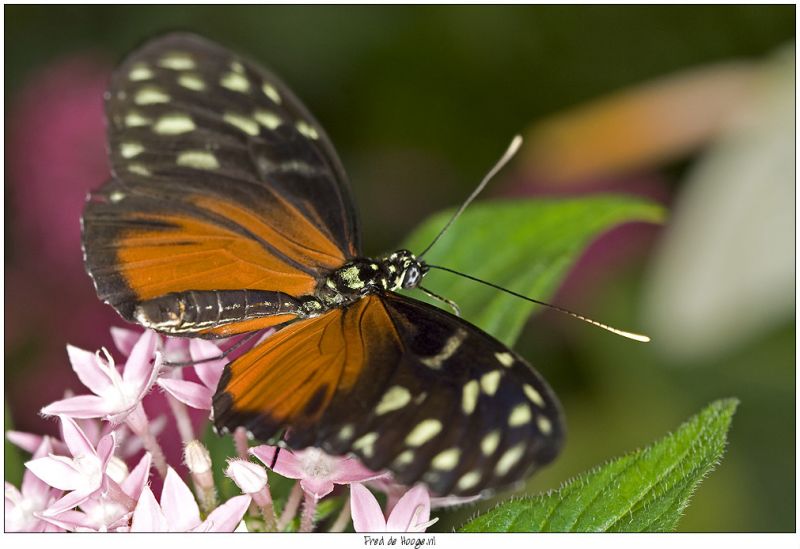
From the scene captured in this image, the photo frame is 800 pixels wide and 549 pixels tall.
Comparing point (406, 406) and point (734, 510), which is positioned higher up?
point (406, 406)

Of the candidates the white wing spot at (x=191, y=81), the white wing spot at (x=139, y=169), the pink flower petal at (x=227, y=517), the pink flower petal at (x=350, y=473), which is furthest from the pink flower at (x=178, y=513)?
the white wing spot at (x=191, y=81)

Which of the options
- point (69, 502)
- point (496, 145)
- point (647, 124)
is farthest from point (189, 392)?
point (496, 145)

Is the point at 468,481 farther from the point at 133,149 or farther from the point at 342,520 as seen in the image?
the point at 133,149

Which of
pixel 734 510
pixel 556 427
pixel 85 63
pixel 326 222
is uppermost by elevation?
pixel 85 63

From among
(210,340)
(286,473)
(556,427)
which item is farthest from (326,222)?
(556,427)

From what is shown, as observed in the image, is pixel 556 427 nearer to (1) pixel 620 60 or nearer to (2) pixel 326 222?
(2) pixel 326 222

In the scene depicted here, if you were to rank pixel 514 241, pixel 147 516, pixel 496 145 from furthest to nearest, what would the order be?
pixel 496 145 → pixel 514 241 → pixel 147 516
